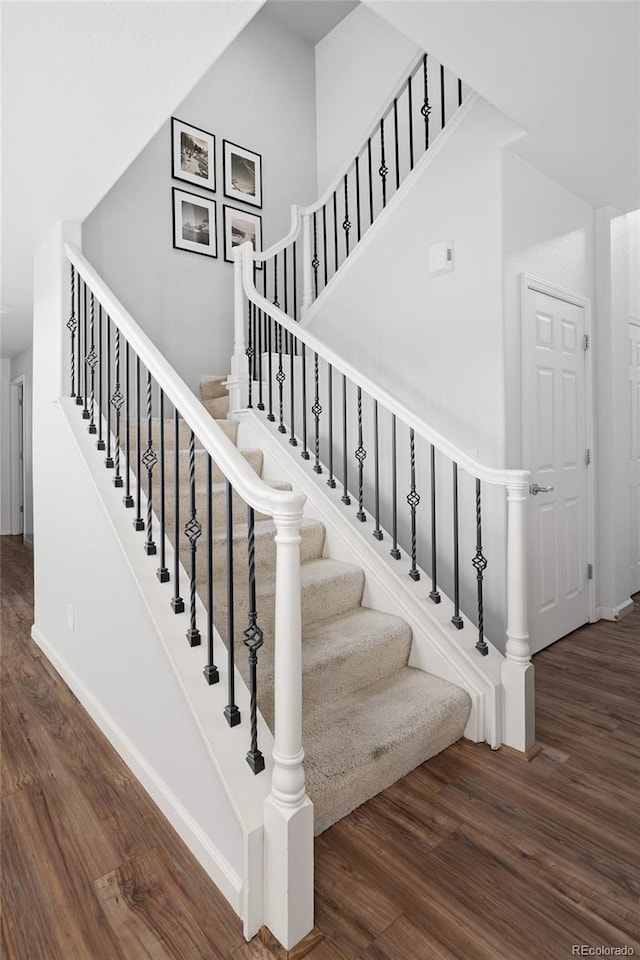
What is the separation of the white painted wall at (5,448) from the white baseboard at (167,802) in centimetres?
493

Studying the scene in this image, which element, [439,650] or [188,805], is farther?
[439,650]

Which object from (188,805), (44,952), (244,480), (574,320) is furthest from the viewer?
(574,320)

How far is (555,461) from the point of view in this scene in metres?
3.05

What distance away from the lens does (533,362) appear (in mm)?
2863

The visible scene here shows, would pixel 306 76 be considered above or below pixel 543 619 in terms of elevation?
above

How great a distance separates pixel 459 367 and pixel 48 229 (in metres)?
2.29

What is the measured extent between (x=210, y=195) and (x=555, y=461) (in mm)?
3646

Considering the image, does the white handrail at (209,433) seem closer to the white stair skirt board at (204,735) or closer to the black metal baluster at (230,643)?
the black metal baluster at (230,643)

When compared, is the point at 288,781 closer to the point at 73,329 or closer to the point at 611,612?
the point at 73,329

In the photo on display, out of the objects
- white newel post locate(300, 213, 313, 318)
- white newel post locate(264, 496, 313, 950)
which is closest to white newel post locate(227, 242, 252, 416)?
white newel post locate(300, 213, 313, 318)

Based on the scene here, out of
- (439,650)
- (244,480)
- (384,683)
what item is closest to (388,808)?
(384,683)

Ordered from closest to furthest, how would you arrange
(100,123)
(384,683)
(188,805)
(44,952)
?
1. (44,952)
2. (188,805)
3. (100,123)
4. (384,683)

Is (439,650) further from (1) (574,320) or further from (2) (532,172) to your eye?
(2) (532,172)

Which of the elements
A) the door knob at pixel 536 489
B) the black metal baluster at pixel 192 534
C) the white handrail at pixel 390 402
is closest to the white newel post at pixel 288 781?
the black metal baluster at pixel 192 534
